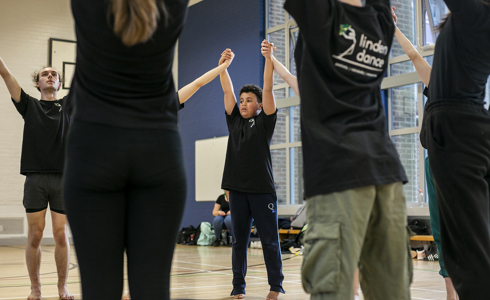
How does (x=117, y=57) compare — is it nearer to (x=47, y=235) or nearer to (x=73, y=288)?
(x=73, y=288)

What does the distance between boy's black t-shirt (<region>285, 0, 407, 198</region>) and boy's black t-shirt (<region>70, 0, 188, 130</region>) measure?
0.45 m

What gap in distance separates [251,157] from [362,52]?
96.4 inches

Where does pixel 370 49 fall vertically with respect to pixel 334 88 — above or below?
above

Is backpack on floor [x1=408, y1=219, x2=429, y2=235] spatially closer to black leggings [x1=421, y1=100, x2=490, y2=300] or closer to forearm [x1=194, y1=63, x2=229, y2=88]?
forearm [x1=194, y1=63, x2=229, y2=88]

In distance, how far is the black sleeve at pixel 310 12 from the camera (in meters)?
1.59

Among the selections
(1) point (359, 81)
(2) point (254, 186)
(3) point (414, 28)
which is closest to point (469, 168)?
(1) point (359, 81)

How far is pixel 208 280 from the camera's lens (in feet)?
16.7

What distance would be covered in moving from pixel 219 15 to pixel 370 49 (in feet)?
35.5

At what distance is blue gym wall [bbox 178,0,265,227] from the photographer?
A: 11.2 metres

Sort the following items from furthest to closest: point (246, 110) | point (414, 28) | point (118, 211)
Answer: point (414, 28), point (246, 110), point (118, 211)

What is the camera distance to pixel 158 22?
1382mm

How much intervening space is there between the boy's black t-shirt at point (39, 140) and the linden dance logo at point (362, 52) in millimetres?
2824

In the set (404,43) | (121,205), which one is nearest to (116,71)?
(121,205)

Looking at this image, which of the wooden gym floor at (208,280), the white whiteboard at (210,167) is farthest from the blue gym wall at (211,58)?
the wooden gym floor at (208,280)
